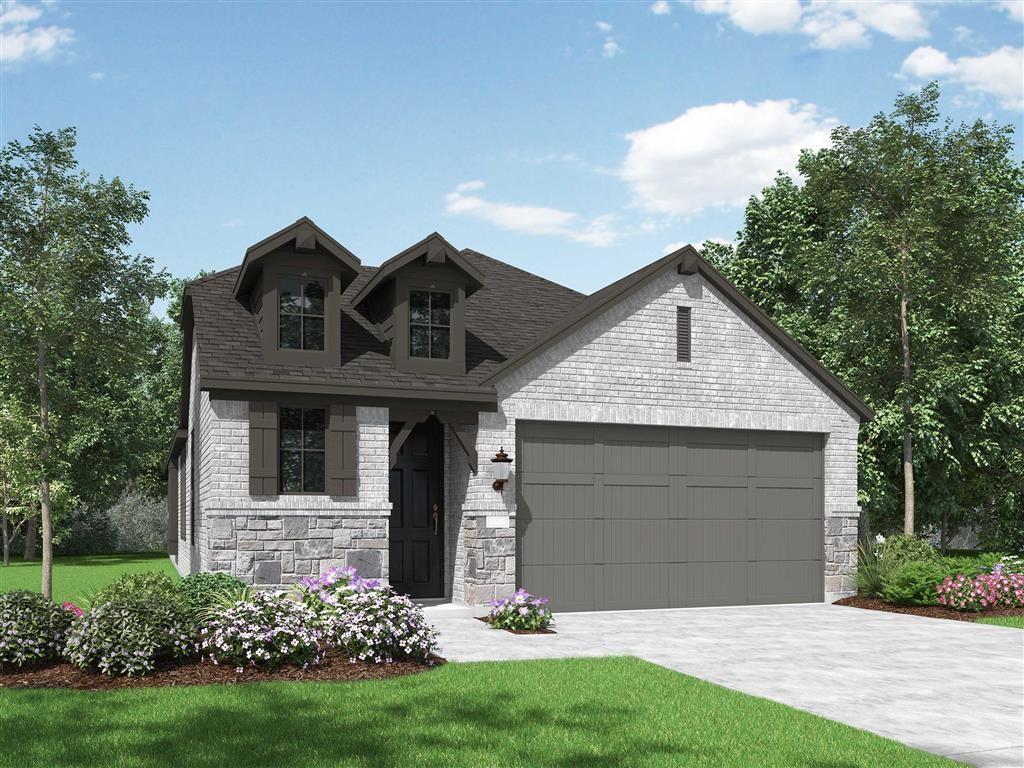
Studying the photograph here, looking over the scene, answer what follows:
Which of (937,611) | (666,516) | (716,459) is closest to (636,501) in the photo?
(666,516)

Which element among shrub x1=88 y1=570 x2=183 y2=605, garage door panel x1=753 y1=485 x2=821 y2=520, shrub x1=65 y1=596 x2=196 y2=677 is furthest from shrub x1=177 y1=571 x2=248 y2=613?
garage door panel x1=753 y1=485 x2=821 y2=520

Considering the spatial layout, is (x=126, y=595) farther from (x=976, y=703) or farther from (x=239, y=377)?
(x=976, y=703)

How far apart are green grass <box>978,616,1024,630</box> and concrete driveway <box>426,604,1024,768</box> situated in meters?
0.46

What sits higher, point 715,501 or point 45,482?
point 45,482

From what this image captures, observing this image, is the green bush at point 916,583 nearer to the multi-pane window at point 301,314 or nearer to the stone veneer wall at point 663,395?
the stone veneer wall at point 663,395

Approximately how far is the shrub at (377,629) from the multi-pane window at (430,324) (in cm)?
667

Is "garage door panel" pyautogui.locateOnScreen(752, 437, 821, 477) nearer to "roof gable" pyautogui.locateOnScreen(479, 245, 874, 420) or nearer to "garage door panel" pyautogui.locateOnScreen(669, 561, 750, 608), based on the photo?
"roof gable" pyautogui.locateOnScreen(479, 245, 874, 420)

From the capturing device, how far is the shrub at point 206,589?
38.3ft

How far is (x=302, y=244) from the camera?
1605 cm

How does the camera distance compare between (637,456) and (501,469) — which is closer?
(501,469)

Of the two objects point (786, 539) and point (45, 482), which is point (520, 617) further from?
point (45, 482)

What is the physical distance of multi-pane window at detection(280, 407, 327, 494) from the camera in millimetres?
15953

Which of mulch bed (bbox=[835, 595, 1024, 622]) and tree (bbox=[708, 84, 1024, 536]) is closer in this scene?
mulch bed (bbox=[835, 595, 1024, 622])

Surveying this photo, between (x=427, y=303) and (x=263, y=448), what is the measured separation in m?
3.80
